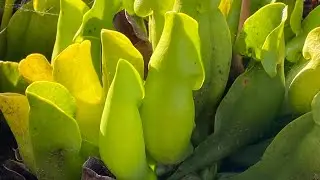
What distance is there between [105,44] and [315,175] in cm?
25

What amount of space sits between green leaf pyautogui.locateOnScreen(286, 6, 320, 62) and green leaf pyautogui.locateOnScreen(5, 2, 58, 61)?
0.32 metres

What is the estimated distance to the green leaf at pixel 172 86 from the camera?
20.4 inches

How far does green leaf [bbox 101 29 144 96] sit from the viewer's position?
0.55 meters

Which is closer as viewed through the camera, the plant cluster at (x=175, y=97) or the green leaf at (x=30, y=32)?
the plant cluster at (x=175, y=97)

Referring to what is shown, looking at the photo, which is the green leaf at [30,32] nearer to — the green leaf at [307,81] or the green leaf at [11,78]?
the green leaf at [11,78]

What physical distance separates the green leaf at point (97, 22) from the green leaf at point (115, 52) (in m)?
0.08

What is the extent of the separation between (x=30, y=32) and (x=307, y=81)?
39cm

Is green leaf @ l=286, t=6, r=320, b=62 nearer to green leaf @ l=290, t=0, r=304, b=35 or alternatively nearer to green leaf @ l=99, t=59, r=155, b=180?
green leaf @ l=290, t=0, r=304, b=35

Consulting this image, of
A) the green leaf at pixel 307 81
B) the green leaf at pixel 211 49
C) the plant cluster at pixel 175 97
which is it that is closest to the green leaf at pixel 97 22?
the plant cluster at pixel 175 97

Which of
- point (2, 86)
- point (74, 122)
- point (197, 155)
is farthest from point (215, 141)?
point (2, 86)

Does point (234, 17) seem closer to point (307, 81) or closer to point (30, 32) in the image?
point (307, 81)

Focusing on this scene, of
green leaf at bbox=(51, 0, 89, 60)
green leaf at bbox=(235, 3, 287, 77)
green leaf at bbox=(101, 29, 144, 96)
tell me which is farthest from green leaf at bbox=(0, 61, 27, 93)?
green leaf at bbox=(235, 3, 287, 77)

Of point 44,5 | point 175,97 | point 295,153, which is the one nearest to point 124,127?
point 175,97

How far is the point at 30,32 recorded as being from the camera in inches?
30.4
